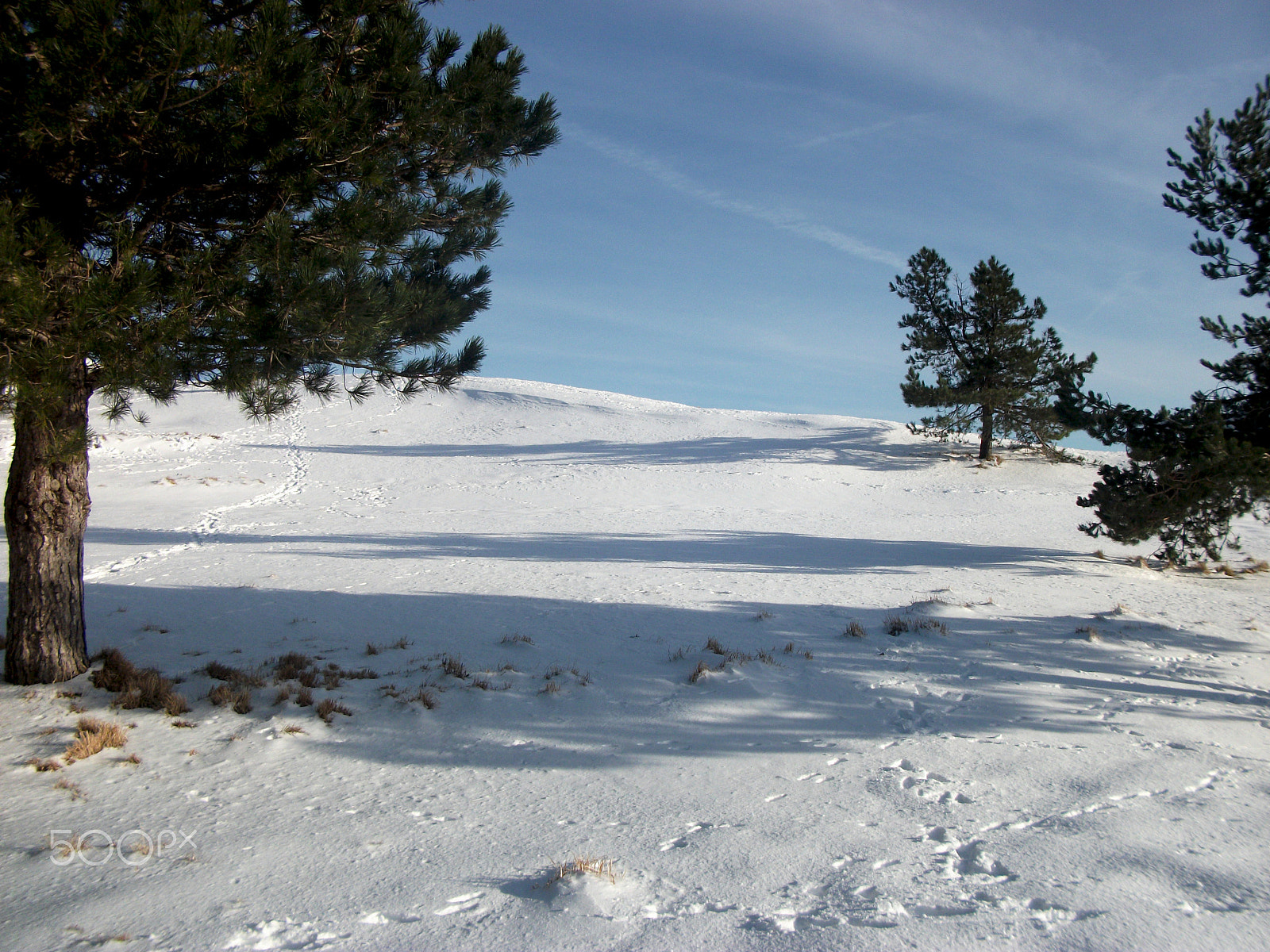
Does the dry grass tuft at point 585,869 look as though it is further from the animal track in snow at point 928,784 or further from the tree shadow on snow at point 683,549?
the tree shadow on snow at point 683,549

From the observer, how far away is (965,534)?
16906 mm

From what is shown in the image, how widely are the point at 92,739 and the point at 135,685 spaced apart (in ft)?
3.54

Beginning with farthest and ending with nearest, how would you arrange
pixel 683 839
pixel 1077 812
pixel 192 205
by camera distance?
pixel 192 205
pixel 1077 812
pixel 683 839

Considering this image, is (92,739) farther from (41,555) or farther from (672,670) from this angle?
(672,670)

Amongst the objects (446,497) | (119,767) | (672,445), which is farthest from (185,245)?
(672,445)

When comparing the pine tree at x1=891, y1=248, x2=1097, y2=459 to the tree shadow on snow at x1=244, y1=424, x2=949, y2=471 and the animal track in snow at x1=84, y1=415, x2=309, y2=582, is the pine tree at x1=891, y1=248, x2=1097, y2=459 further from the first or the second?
the animal track in snow at x1=84, y1=415, x2=309, y2=582

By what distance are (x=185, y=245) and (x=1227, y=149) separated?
12200 millimetres

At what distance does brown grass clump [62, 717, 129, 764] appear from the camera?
473 centimetres

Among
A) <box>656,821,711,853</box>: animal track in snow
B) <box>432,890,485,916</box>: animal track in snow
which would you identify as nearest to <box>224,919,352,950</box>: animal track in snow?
<box>432,890,485,916</box>: animal track in snow

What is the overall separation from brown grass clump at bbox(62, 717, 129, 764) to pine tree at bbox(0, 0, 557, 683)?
1222mm

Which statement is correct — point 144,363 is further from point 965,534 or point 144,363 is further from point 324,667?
point 965,534

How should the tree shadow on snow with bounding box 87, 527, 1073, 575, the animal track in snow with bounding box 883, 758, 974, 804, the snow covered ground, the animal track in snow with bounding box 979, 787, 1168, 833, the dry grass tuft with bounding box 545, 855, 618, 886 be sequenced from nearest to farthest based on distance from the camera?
the snow covered ground → the dry grass tuft with bounding box 545, 855, 618, 886 → the animal track in snow with bounding box 979, 787, 1168, 833 → the animal track in snow with bounding box 883, 758, 974, 804 → the tree shadow on snow with bounding box 87, 527, 1073, 575

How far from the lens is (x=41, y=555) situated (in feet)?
18.8

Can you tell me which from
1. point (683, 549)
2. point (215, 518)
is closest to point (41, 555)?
point (683, 549)
